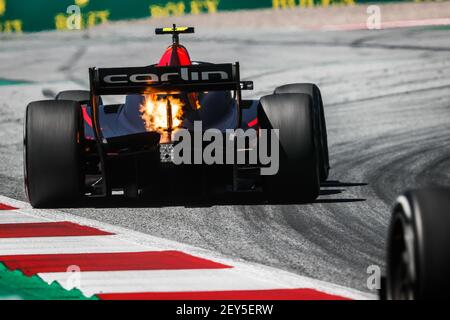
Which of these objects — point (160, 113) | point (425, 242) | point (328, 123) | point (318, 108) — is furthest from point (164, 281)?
point (328, 123)

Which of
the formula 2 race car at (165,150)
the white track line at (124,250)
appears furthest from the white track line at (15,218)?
the formula 2 race car at (165,150)

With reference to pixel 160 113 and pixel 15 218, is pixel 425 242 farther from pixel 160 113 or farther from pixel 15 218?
pixel 160 113

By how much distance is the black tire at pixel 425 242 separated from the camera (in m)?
4.97

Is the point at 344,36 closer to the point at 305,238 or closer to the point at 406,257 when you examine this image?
the point at 305,238

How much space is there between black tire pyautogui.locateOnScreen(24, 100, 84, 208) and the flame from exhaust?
0.79 metres

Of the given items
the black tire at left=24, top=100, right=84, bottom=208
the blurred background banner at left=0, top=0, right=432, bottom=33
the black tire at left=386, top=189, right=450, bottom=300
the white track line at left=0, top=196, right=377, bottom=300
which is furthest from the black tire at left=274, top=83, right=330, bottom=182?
the blurred background banner at left=0, top=0, right=432, bottom=33

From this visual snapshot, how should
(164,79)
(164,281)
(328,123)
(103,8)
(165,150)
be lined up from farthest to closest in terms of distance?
(103,8)
(328,123)
(164,79)
(165,150)
(164,281)

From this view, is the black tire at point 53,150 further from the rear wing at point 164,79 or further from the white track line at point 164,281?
the white track line at point 164,281

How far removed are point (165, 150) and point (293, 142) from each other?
3.40 ft

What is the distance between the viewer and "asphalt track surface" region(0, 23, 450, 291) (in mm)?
8648

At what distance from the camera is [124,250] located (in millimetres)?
8352

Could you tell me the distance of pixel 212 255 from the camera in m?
8.09

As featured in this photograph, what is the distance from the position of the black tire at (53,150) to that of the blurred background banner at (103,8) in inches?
877
